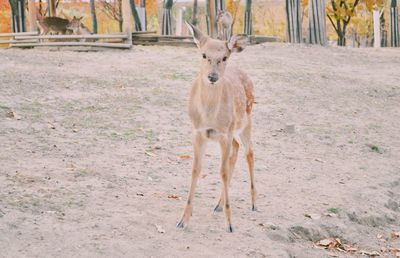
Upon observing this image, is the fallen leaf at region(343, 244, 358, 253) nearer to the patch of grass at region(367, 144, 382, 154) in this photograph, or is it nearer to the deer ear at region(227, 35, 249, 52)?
the deer ear at region(227, 35, 249, 52)

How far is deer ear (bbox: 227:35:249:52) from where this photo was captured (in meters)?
6.49

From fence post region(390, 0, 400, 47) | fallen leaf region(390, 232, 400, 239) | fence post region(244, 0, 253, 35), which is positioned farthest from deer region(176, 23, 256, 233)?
fence post region(390, 0, 400, 47)

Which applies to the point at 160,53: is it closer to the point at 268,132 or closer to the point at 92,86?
the point at 92,86

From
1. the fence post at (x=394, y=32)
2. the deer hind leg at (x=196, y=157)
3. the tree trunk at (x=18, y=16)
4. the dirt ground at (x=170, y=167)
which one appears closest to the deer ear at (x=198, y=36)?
the deer hind leg at (x=196, y=157)

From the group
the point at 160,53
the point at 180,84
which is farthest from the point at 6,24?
the point at 180,84

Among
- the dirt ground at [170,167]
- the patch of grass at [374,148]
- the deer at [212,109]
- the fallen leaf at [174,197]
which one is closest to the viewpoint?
the dirt ground at [170,167]

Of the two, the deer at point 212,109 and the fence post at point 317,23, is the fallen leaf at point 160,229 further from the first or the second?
the fence post at point 317,23

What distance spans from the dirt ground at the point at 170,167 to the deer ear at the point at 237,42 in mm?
1690

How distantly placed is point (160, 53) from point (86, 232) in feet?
42.6

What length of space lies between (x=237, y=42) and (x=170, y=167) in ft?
8.37

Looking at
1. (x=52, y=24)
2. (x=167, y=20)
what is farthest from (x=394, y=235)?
(x=167, y=20)

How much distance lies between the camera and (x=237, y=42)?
655cm

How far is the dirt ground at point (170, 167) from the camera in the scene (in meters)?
6.14

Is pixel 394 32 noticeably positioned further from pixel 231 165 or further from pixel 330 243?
pixel 330 243
